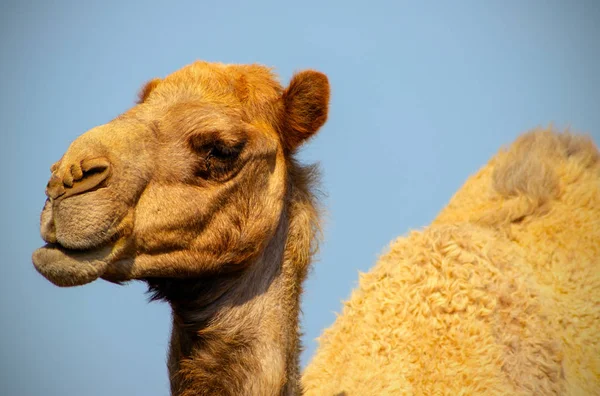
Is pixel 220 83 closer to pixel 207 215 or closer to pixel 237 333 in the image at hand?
pixel 207 215

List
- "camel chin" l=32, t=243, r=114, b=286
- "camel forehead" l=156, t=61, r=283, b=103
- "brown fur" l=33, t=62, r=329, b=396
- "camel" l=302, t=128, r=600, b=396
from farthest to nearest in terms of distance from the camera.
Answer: "camel" l=302, t=128, r=600, b=396, "camel forehead" l=156, t=61, r=283, b=103, "brown fur" l=33, t=62, r=329, b=396, "camel chin" l=32, t=243, r=114, b=286

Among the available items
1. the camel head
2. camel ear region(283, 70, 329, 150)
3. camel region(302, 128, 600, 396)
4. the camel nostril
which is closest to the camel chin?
the camel head

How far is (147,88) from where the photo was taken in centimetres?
443

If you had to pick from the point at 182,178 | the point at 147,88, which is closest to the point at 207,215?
the point at 182,178

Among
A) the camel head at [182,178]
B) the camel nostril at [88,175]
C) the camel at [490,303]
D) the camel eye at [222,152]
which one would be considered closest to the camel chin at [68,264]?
the camel head at [182,178]

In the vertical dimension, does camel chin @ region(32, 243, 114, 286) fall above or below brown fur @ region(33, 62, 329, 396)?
below

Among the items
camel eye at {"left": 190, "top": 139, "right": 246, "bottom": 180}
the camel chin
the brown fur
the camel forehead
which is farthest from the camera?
the camel forehead

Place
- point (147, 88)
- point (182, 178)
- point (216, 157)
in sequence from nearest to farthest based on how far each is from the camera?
point (182, 178), point (216, 157), point (147, 88)

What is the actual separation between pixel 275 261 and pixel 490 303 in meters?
1.56

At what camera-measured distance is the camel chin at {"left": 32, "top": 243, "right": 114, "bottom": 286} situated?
3486mm

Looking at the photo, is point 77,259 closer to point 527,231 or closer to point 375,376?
point 375,376

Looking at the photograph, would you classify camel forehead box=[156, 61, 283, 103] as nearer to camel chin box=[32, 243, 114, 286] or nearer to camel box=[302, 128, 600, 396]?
camel chin box=[32, 243, 114, 286]

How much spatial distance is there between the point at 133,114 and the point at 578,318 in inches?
130

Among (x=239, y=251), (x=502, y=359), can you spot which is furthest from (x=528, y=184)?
(x=239, y=251)
